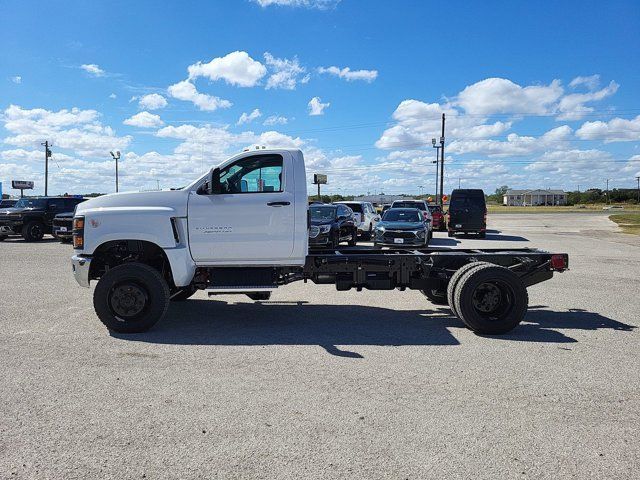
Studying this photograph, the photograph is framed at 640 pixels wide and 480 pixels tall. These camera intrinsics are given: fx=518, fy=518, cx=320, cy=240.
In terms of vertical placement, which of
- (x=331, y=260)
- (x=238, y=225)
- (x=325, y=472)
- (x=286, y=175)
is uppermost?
(x=286, y=175)

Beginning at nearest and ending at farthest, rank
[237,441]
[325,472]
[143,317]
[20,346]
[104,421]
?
1. [325,472]
2. [237,441]
3. [104,421]
4. [20,346]
5. [143,317]

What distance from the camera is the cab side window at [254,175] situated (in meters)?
6.94

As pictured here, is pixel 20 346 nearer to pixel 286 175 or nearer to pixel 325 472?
pixel 286 175

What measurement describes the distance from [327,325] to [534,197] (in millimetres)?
162163

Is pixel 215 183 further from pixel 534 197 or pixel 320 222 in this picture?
pixel 534 197

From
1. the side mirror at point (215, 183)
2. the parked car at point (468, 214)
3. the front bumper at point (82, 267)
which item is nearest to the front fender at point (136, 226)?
the front bumper at point (82, 267)

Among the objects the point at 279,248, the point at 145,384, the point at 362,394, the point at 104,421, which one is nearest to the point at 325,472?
the point at 362,394

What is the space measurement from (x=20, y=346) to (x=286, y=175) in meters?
3.84

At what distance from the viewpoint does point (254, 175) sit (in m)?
7.00

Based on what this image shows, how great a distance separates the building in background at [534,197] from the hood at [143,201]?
147 meters

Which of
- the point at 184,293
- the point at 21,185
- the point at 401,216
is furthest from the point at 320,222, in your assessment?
the point at 21,185

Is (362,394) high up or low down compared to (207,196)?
down

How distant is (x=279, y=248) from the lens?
22.7ft

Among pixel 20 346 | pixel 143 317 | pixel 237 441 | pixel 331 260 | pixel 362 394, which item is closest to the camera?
pixel 237 441
